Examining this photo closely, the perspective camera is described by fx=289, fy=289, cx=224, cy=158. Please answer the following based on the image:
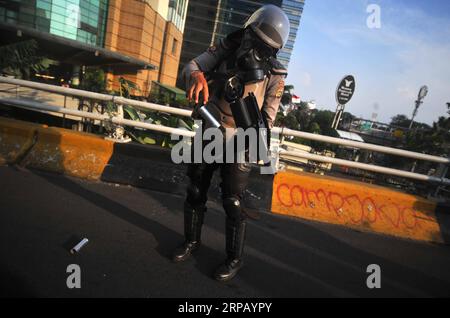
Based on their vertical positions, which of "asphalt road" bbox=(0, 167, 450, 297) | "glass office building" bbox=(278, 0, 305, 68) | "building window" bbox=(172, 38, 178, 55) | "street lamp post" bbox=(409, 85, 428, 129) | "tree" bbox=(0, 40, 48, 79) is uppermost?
"glass office building" bbox=(278, 0, 305, 68)

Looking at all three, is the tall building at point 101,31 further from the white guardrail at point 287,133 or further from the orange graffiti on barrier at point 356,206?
the orange graffiti on barrier at point 356,206

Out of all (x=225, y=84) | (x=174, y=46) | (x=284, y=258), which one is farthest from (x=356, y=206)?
(x=174, y=46)

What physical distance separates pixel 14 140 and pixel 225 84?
10.5 feet

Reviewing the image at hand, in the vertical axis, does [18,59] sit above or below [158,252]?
above

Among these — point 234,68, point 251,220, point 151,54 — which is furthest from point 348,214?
point 151,54

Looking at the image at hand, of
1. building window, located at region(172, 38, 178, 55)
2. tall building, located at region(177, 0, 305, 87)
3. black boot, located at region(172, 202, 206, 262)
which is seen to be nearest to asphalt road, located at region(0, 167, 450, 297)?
black boot, located at region(172, 202, 206, 262)

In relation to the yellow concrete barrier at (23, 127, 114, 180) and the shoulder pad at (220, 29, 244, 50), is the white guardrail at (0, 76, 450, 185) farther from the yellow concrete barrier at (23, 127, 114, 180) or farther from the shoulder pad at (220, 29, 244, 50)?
the shoulder pad at (220, 29, 244, 50)

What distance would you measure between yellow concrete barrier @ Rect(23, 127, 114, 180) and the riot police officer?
6.20ft

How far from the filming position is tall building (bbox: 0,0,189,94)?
22.6 m

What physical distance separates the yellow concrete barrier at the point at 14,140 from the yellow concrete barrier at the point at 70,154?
0.31ft

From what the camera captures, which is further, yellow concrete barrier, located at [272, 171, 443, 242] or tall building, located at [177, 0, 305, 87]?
tall building, located at [177, 0, 305, 87]

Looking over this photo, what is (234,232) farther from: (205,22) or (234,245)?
(205,22)

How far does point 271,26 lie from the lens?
2129mm
